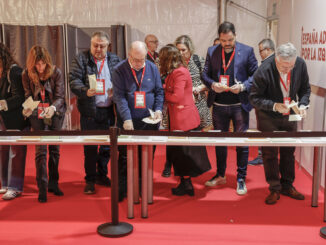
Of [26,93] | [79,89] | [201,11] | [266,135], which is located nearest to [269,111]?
[266,135]

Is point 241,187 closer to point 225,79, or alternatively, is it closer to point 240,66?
point 225,79

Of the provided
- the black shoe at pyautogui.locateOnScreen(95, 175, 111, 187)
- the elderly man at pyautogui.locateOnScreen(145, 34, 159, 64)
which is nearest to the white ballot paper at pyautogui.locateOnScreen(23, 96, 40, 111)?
the black shoe at pyautogui.locateOnScreen(95, 175, 111, 187)

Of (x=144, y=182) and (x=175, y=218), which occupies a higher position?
(x=144, y=182)

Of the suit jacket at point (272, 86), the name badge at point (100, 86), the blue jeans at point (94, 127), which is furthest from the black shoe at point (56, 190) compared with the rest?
the suit jacket at point (272, 86)

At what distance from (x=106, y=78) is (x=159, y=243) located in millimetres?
1646

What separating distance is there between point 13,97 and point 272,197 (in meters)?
2.49

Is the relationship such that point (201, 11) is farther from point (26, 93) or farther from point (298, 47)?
point (26, 93)

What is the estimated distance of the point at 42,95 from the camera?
3.79m

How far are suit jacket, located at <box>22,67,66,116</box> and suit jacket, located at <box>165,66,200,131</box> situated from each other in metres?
0.96

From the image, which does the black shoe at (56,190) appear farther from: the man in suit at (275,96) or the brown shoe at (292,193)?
the brown shoe at (292,193)

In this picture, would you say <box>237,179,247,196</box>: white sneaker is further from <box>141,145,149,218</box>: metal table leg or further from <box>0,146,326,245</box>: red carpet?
<box>141,145,149,218</box>: metal table leg

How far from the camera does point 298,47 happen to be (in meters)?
4.84

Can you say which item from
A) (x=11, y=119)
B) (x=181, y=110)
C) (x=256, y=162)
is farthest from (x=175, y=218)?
(x=256, y=162)

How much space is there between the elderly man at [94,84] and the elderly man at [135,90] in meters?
0.27
